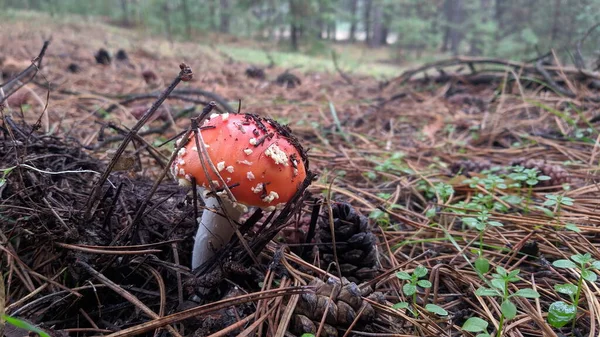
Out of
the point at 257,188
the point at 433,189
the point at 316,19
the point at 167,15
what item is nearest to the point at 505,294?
the point at 257,188

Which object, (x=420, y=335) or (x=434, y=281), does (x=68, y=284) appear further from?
(x=434, y=281)

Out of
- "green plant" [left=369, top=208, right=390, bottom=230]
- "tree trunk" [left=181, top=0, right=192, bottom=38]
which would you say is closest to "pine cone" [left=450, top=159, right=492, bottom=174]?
"green plant" [left=369, top=208, right=390, bottom=230]

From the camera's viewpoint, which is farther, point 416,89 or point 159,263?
point 416,89

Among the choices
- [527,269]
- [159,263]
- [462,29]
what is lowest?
[527,269]

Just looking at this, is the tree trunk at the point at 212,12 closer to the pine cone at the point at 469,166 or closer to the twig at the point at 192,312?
the pine cone at the point at 469,166

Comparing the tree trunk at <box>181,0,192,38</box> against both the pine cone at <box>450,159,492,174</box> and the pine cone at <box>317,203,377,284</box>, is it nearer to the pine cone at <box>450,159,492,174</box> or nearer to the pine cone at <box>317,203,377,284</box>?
the pine cone at <box>450,159,492,174</box>

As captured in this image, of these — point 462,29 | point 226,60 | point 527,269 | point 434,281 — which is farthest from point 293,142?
point 462,29

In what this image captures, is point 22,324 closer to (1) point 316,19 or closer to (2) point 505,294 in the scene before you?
(2) point 505,294
